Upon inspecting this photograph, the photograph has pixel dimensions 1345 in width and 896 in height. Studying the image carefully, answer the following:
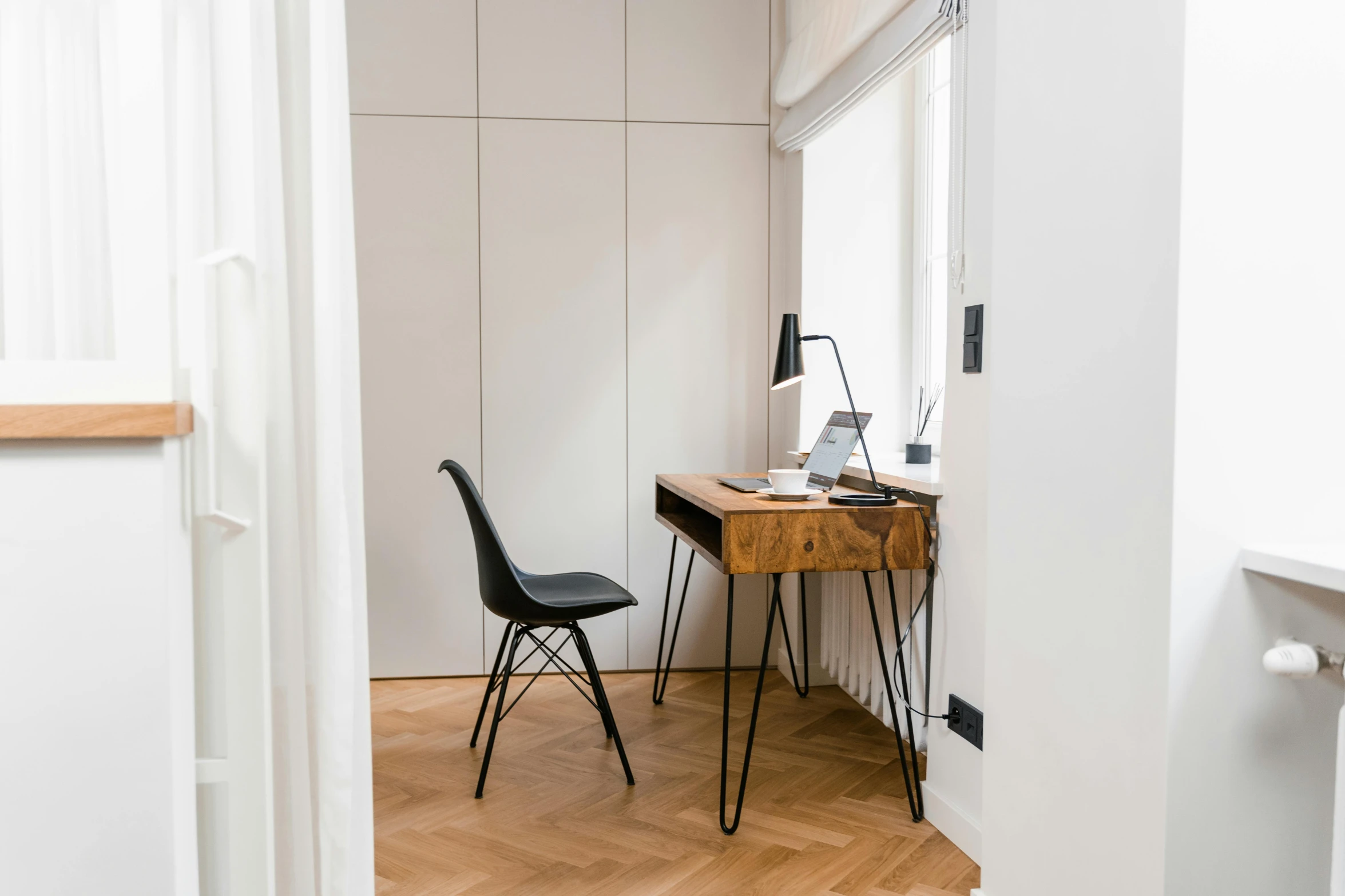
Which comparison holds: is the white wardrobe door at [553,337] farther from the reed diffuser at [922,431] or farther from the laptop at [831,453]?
the reed diffuser at [922,431]

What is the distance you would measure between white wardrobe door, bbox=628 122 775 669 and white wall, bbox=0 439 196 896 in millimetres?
2584

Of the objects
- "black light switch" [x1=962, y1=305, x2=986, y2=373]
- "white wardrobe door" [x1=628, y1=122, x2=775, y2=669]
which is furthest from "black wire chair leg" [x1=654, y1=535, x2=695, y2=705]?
"black light switch" [x1=962, y1=305, x2=986, y2=373]

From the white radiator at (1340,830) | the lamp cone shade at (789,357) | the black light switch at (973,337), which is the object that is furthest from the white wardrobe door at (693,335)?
the white radiator at (1340,830)

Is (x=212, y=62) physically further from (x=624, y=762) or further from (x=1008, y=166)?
(x=624, y=762)

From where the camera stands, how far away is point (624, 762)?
2713mm

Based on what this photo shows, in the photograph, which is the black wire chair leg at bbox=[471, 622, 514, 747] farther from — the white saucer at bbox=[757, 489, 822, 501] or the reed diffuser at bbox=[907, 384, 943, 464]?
the reed diffuser at bbox=[907, 384, 943, 464]

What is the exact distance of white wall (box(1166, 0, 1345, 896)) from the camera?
1.38 meters

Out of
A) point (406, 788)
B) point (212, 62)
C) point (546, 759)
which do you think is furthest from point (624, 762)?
point (212, 62)

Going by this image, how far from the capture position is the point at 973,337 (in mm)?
2295

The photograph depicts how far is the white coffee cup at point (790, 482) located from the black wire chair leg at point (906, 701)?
31 centimetres

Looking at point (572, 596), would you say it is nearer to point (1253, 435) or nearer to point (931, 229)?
point (931, 229)

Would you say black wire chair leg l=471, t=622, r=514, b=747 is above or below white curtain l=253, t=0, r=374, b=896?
below

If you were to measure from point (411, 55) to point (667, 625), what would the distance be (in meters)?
2.31

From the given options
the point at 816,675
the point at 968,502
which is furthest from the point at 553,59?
the point at 816,675
